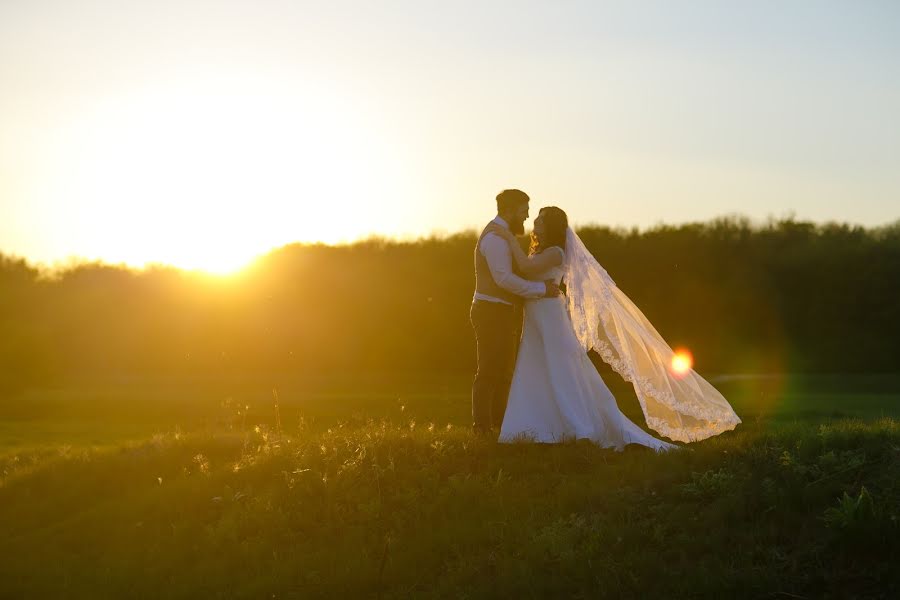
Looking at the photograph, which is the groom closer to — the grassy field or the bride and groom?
the bride and groom

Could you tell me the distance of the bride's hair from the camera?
1204cm

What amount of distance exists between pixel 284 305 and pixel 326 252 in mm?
6702

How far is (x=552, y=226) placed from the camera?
1205 centimetres

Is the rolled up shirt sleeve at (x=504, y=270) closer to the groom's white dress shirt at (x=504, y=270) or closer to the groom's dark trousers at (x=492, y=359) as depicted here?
the groom's white dress shirt at (x=504, y=270)

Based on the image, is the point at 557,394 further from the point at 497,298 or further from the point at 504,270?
the point at 504,270

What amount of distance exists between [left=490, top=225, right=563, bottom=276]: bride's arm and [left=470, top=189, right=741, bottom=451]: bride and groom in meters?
0.01

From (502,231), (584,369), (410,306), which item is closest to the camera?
(502,231)

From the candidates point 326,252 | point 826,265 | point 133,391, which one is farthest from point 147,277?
point 826,265

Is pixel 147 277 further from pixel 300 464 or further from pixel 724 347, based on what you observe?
pixel 300 464

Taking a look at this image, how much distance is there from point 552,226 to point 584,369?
1.76 meters

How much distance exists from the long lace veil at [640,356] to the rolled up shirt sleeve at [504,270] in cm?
87

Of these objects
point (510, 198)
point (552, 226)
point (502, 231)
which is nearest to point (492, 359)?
point (502, 231)

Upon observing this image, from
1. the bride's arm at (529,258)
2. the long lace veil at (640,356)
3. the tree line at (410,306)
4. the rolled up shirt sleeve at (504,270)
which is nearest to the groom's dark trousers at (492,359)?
the rolled up shirt sleeve at (504,270)

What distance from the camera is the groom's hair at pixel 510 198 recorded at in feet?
38.9
